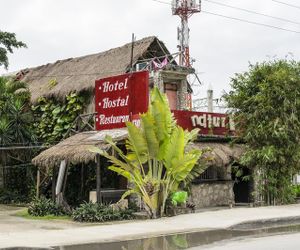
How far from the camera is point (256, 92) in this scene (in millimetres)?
22516

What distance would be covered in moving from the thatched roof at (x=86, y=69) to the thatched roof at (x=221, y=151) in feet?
19.9

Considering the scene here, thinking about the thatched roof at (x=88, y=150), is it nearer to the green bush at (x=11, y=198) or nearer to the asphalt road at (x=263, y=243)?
the green bush at (x=11, y=198)

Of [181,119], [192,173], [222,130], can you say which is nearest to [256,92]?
[222,130]

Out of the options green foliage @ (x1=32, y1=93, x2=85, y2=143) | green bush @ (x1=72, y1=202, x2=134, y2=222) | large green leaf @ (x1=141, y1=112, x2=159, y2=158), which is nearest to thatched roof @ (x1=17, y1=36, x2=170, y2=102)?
green foliage @ (x1=32, y1=93, x2=85, y2=143)

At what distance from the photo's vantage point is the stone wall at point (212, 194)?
2153cm

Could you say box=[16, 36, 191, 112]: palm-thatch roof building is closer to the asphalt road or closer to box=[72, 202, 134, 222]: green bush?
box=[72, 202, 134, 222]: green bush

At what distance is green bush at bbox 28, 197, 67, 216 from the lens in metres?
20.5

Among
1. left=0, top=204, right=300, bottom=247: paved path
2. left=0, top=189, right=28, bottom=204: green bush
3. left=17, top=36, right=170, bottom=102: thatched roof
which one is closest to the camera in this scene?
left=0, top=204, right=300, bottom=247: paved path

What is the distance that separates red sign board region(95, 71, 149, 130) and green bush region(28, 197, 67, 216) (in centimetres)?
341

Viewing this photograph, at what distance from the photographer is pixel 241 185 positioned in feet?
80.2

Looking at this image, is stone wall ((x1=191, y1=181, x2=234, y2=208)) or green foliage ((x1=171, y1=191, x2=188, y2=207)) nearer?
green foliage ((x1=171, y1=191, x2=188, y2=207))

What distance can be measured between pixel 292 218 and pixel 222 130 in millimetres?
6356

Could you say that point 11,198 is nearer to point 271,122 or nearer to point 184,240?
point 271,122

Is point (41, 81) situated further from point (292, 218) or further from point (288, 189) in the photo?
point (292, 218)
